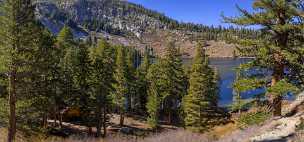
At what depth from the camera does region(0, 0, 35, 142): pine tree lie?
2569 centimetres

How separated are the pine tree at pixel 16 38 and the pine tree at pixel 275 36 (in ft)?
40.8

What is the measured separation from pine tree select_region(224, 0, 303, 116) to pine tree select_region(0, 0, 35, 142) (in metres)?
12.4

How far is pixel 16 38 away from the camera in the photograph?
1025 inches

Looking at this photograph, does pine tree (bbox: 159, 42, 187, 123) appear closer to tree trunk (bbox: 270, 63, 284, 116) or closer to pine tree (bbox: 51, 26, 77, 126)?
pine tree (bbox: 51, 26, 77, 126)

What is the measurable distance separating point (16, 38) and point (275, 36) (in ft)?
49.8

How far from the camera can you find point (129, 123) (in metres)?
67.7

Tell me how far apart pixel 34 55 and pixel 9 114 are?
180 inches

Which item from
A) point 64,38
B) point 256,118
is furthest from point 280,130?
point 64,38

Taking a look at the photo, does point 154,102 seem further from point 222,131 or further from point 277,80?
point 277,80

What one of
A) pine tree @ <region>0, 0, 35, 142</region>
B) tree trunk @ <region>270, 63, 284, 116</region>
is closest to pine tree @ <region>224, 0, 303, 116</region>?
tree trunk @ <region>270, 63, 284, 116</region>

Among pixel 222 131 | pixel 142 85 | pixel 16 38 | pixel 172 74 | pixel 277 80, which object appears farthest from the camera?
pixel 142 85

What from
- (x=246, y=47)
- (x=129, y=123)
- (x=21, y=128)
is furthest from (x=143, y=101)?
(x=246, y=47)

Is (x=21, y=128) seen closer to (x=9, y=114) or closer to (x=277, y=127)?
(x=9, y=114)

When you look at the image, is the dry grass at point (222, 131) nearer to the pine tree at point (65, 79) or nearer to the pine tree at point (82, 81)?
the pine tree at point (82, 81)
